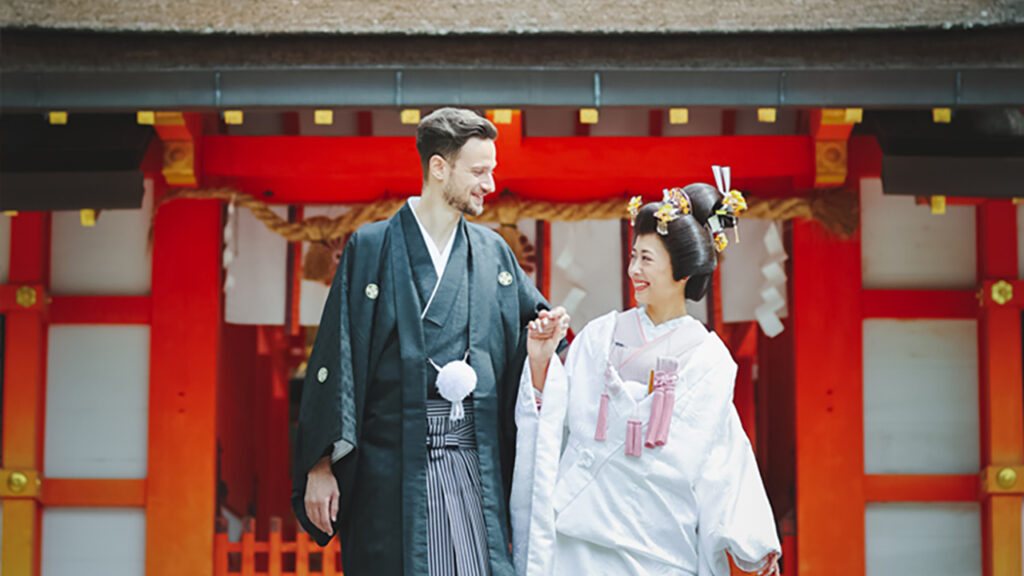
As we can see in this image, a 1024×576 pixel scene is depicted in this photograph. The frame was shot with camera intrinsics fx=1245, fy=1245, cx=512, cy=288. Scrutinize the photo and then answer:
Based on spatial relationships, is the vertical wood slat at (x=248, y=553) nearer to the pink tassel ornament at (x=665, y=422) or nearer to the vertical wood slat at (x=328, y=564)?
the vertical wood slat at (x=328, y=564)

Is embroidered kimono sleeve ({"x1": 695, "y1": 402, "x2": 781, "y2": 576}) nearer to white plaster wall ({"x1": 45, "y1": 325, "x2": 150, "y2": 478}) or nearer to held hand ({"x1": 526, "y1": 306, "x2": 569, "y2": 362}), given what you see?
held hand ({"x1": 526, "y1": 306, "x2": 569, "y2": 362})

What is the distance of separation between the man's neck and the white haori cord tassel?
411mm

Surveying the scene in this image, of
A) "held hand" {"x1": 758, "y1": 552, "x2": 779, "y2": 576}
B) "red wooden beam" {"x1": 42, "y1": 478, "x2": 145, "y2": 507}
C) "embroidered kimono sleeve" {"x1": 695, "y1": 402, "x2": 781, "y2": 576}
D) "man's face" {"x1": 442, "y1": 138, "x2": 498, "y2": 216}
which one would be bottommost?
"red wooden beam" {"x1": 42, "y1": 478, "x2": 145, "y2": 507}

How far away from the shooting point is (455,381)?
3.65m

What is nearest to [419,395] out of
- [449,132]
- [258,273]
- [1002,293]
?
[449,132]

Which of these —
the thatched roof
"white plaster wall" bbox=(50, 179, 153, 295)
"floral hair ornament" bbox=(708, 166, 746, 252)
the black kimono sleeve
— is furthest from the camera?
"white plaster wall" bbox=(50, 179, 153, 295)

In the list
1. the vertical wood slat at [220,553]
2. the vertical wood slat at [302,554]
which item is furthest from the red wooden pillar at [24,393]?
the vertical wood slat at [302,554]

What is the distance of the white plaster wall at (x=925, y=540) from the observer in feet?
21.3

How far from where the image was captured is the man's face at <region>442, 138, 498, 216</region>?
12.3 feet

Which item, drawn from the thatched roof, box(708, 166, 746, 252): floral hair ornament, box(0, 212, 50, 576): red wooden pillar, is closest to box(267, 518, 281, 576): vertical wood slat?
box(0, 212, 50, 576): red wooden pillar

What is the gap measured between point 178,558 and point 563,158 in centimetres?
287

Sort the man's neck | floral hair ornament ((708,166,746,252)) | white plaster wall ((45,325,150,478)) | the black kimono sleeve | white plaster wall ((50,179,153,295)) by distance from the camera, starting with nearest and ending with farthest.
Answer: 1. the black kimono sleeve
2. the man's neck
3. floral hair ornament ((708,166,746,252))
4. white plaster wall ((45,325,150,478))
5. white plaster wall ((50,179,153,295))

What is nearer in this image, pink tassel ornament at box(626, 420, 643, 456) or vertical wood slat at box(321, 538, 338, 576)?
pink tassel ornament at box(626, 420, 643, 456)

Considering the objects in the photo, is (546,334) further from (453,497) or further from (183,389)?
(183,389)
